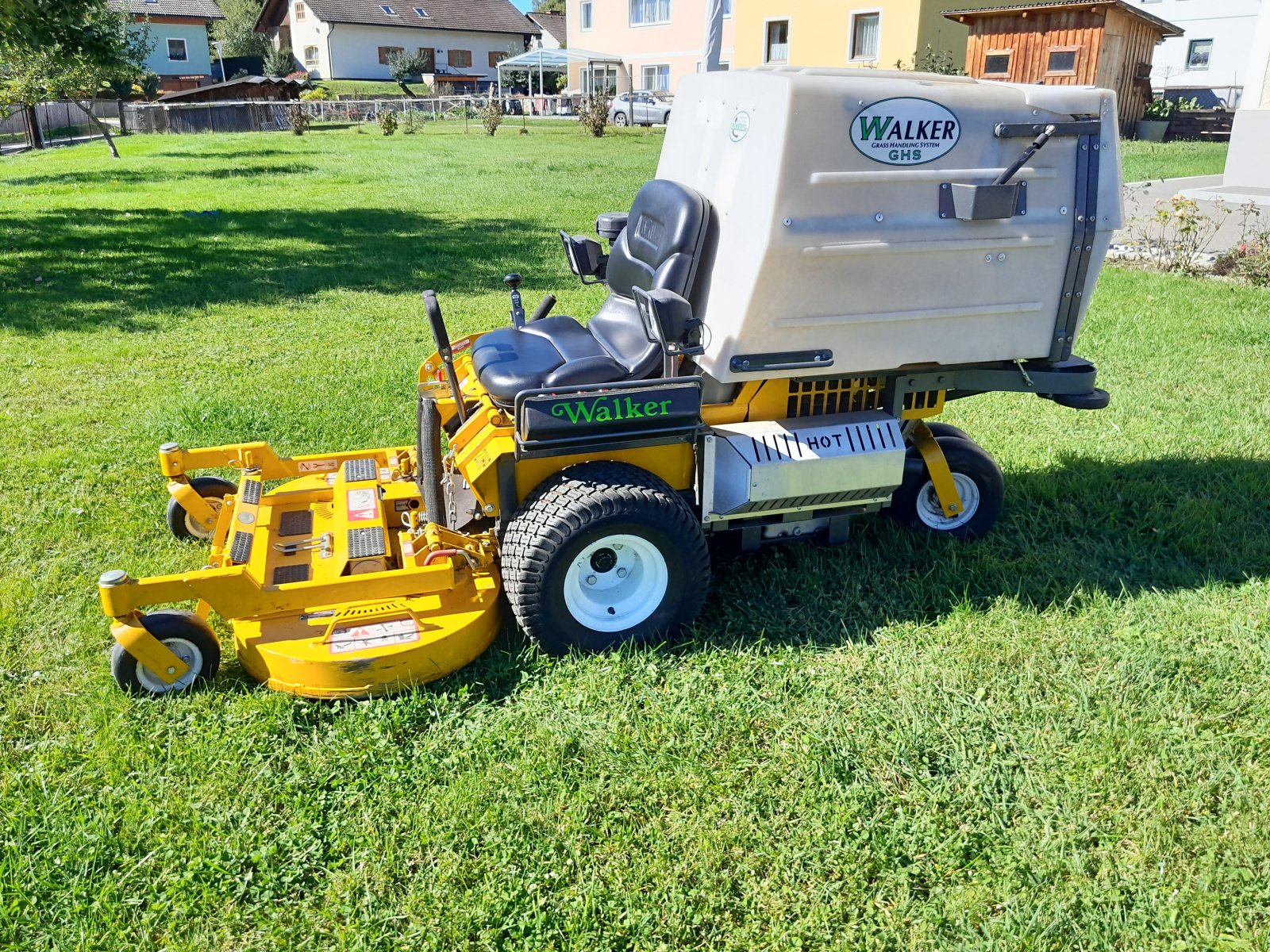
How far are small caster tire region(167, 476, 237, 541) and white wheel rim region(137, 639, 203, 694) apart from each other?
1.21 meters

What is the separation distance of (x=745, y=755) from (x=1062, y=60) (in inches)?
1057

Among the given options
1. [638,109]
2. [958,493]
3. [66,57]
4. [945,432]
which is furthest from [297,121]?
[958,493]

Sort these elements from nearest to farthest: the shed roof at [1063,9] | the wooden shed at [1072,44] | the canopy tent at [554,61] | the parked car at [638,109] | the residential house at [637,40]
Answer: the shed roof at [1063,9] < the wooden shed at [1072,44] < the parked car at [638,109] < the residential house at [637,40] < the canopy tent at [554,61]

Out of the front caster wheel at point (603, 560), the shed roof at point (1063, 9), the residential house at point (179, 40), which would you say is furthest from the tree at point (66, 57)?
the shed roof at point (1063, 9)

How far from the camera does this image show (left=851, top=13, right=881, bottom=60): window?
3128 cm

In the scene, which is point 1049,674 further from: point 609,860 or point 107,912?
point 107,912

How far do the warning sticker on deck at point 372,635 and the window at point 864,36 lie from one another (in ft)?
105

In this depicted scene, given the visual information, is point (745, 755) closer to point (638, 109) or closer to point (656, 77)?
point (638, 109)

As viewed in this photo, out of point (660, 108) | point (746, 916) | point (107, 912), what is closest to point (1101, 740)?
point (746, 916)

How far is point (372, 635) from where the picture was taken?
137 inches

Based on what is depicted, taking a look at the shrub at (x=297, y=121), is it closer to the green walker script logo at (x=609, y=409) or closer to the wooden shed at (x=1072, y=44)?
the wooden shed at (x=1072, y=44)

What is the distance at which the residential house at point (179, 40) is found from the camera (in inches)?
2044

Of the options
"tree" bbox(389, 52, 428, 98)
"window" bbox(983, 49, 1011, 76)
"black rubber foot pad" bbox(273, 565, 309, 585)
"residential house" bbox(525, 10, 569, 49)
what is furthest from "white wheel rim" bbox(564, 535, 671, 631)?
"residential house" bbox(525, 10, 569, 49)

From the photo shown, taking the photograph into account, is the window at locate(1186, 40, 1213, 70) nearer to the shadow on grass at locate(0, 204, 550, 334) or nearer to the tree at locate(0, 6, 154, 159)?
the shadow on grass at locate(0, 204, 550, 334)
